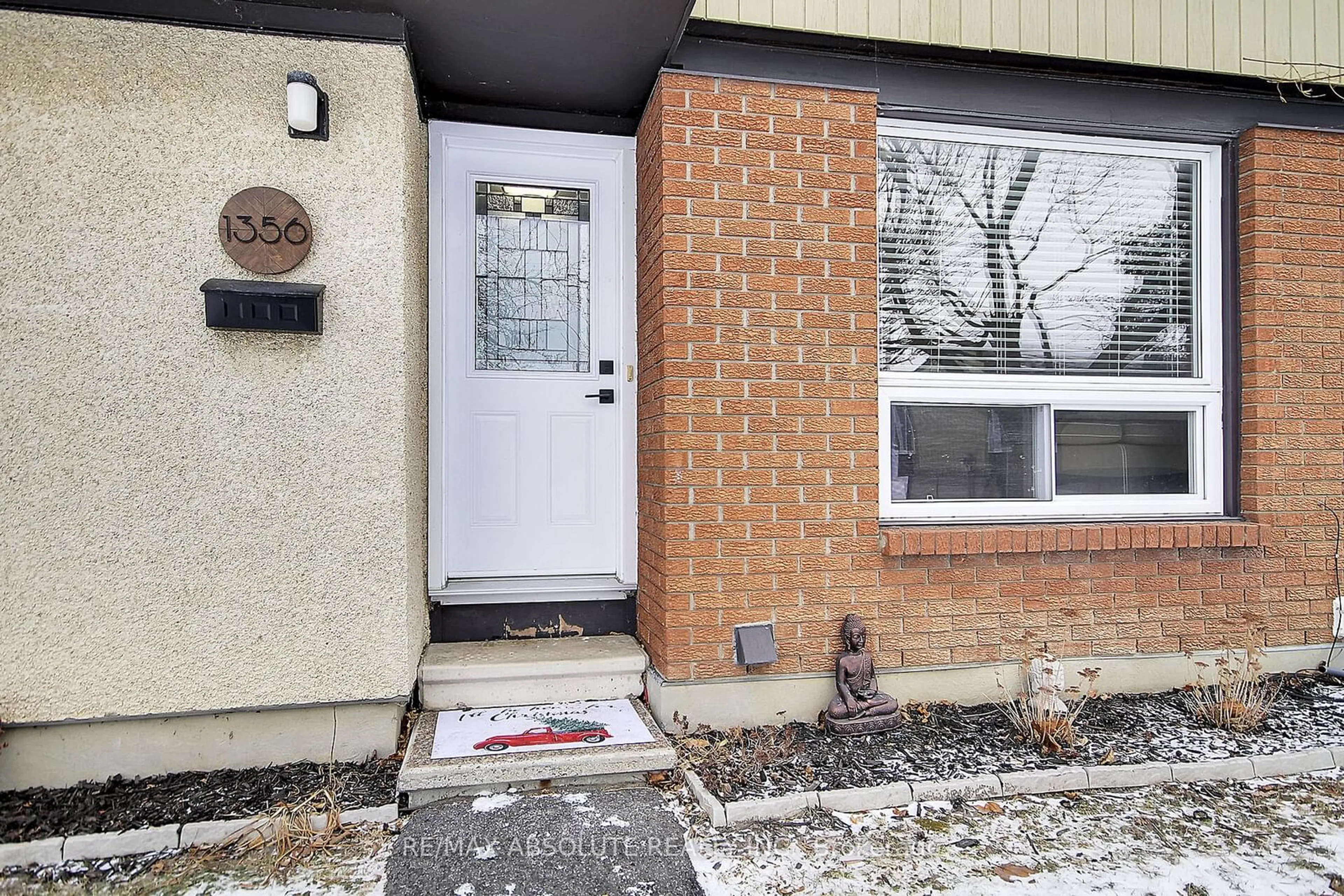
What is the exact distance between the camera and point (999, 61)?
10.9 ft

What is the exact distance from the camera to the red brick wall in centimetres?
303

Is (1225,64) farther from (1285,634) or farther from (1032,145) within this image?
(1285,634)

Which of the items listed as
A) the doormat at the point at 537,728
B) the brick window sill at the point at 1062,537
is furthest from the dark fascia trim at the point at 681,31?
the doormat at the point at 537,728

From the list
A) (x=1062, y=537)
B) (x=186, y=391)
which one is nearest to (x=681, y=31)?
(x=186, y=391)

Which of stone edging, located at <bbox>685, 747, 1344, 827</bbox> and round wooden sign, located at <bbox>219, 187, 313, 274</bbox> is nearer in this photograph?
stone edging, located at <bbox>685, 747, 1344, 827</bbox>

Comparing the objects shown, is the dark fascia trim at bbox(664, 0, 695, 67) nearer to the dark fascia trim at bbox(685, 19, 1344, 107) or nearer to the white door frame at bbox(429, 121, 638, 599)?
the dark fascia trim at bbox(685, 19, 1344, 107)

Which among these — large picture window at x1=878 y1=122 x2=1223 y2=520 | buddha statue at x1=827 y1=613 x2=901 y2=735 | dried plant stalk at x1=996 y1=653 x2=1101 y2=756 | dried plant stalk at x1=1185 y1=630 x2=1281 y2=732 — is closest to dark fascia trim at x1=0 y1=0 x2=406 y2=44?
large picture window at x1=878 y1=122 x2=1223 y2=520

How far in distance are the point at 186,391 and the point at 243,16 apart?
1352 mm

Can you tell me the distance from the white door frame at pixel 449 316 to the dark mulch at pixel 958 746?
3.37 feet

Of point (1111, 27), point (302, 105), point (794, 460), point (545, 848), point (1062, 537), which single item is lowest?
point (545, 848)

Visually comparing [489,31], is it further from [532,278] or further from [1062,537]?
[1062,537]

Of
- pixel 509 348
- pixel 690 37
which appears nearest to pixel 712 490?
pixel 509 348

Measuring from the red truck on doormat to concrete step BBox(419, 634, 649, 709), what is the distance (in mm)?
281

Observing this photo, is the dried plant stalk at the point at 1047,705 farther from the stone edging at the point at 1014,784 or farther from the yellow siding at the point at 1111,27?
the yellow siding at the point at 1111,27
